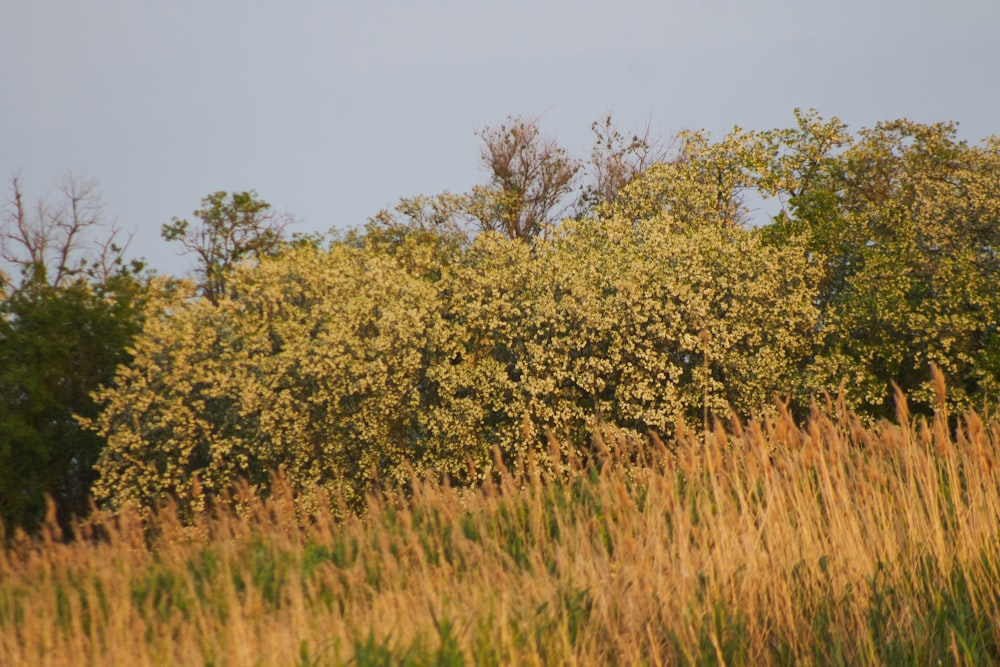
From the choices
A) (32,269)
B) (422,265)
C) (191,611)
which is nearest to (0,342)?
(32,269)

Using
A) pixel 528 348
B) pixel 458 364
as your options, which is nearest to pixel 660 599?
pixel 528 348

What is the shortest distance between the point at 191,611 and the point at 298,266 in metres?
26.2

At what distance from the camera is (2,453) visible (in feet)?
108

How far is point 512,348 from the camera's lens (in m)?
27.2

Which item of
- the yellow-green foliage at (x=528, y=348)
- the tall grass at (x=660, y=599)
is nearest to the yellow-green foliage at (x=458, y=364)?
the yellow-green foliage at (x=528, y=348)

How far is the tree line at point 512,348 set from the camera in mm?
25984

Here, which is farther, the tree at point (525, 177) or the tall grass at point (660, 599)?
the tree at point (525, 177)

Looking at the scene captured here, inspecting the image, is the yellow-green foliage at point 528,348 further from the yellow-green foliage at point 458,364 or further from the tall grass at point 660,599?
the tall grass at point 660,599

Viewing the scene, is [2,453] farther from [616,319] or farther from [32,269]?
[616,319]

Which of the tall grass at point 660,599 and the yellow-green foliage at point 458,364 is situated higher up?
the yellow-green foliage at point 458,364

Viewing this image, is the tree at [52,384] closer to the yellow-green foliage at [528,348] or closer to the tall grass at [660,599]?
the yellow-green foliage at [528,348]

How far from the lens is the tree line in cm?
2598

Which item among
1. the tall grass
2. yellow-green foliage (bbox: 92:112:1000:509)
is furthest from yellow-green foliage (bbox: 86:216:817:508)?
the tall grass

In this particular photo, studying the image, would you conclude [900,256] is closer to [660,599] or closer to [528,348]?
[528,348]
